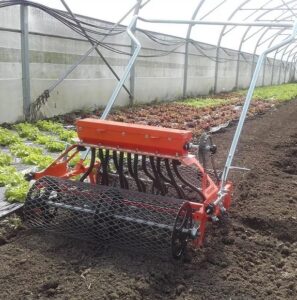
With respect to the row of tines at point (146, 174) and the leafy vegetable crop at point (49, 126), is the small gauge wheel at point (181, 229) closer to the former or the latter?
the row of tines at point (146, 174)

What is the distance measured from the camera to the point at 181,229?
2.86 meters

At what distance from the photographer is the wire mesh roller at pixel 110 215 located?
2.90 m

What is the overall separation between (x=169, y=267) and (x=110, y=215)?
0.55m

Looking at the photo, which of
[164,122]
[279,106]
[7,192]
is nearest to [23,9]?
[164,122]

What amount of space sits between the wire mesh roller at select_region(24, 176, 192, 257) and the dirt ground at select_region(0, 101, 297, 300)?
0.39ft

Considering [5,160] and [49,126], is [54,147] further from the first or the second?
[49,126]

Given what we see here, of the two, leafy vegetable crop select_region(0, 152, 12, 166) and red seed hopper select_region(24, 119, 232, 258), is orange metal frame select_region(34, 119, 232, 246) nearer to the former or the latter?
red seed hopper select_region(24, 119, 232, 258)

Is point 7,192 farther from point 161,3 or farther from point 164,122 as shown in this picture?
point 161,3

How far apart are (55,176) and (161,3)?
10900mm

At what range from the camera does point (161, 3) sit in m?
13.3

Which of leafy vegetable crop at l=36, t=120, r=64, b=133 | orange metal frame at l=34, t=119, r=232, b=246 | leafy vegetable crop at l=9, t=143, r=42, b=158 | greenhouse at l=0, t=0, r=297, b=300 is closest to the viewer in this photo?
greenhouse at l=0, t=0, r=297, b=300

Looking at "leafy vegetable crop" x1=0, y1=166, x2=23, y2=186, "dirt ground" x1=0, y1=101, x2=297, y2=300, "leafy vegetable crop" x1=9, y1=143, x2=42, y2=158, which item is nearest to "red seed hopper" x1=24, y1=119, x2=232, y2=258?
"dirt ground" x1=0, y1=101, x2=297, y2=300

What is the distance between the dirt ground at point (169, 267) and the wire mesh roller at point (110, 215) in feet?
0.39

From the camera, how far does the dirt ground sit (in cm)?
260
